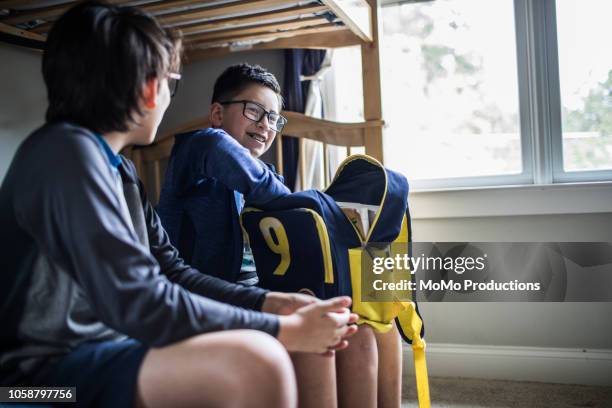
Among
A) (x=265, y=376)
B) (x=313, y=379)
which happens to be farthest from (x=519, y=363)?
(x=265, y=376)

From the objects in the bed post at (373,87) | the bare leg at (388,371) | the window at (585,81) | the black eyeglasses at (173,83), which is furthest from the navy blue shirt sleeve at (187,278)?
the window at (585,81)

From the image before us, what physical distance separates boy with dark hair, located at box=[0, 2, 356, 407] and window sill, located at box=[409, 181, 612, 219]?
1.18 metres

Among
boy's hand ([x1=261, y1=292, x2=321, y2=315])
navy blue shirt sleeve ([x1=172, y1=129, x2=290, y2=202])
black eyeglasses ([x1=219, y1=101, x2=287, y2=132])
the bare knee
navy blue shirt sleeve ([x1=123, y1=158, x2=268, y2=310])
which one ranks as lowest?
the bare knee

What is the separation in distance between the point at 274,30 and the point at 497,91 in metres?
0.81

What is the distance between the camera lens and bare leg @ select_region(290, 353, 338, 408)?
96 cm

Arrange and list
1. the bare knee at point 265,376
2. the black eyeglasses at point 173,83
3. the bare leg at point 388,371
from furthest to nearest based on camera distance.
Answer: the bare leg at point 388,371 → the black eyeglasses at point 173,83 → the bare knee at point 265,376

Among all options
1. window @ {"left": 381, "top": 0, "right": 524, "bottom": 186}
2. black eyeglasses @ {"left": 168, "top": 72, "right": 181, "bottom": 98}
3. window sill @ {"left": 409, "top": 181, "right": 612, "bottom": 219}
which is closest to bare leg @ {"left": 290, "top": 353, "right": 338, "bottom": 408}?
black eyeglasses @ {"left": 168, "top": 72, "right": 181, "bottom": 98}

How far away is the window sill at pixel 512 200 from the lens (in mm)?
1723

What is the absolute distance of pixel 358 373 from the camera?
42.3 inches

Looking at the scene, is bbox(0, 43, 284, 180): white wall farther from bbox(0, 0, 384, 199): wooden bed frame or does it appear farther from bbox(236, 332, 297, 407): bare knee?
bbox(236, 332, 297, 407): bare knee

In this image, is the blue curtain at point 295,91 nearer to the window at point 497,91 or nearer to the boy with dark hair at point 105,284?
the window at point 497,91

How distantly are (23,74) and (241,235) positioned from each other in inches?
43.7

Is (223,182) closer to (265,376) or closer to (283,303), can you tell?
(283,303)

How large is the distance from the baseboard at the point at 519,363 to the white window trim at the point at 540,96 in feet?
1.80
